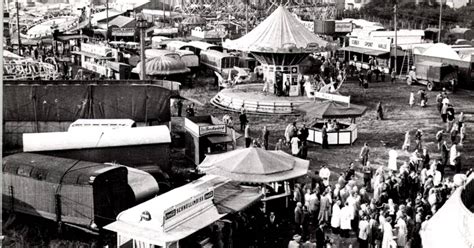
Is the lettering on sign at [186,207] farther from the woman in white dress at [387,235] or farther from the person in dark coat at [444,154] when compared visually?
the person in dark coat at [444,154]

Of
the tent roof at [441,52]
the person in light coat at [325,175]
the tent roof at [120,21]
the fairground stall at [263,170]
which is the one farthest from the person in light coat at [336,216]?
the tent roof at [120,21]

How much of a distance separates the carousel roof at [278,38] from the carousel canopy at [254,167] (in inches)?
684

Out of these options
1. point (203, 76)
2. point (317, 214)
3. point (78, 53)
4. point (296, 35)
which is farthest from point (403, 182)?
point (78, 53)

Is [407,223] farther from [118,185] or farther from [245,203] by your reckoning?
[118,185]

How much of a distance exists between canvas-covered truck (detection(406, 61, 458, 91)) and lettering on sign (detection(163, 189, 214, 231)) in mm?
27411

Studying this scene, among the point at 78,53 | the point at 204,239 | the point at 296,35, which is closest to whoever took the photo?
the point at 204,239

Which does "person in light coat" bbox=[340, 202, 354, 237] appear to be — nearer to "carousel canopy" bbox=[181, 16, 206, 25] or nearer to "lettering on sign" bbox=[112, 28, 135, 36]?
"lettering on sign" bbox=[112, 28, 135, 36]

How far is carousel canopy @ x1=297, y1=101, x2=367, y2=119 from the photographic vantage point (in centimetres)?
2478

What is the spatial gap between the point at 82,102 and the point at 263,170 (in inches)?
380

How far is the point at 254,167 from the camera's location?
54.5 feet

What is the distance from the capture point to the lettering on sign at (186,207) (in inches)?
481

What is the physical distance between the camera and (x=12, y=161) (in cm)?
1620

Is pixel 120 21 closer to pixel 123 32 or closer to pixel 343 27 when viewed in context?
pixel 123 32

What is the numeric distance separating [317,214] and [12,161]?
8183 mm
